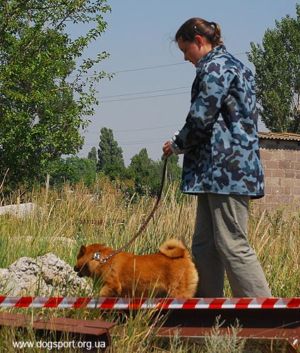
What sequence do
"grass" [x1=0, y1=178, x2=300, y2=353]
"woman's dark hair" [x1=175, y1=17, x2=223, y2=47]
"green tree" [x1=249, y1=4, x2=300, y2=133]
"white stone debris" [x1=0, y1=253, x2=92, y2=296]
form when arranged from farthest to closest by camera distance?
"green tree" [x1=249, y1=4, x2=300, y2=133], "white stone debris" [x1=0, y1=253, x2=92, y2=296], "woman's dark hair" [x1=175, y1=17, x2=223, y2=47], "grass" [x1=0, y1=178, x2=300, y2=353]

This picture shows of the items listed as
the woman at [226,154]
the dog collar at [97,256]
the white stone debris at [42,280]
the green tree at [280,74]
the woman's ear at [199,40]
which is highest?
the green tree at [280,74]

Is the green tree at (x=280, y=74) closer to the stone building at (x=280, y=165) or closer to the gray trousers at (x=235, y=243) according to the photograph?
the stone building at (x=280, y=165)

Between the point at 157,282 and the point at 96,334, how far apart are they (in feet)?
3.70

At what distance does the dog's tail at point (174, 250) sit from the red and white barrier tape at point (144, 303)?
485mm

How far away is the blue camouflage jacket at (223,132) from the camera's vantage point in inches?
193

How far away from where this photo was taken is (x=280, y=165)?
92.9 ft

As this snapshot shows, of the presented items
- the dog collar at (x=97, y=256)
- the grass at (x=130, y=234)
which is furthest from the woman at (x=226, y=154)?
the dog collar at (x=97, y=256)

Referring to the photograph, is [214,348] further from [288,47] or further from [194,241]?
[288,47]

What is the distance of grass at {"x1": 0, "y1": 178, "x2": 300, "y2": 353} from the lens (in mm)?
4562

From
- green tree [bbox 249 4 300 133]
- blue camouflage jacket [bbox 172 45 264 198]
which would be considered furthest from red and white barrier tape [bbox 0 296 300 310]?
green tree [bbox 249 4 300 133]

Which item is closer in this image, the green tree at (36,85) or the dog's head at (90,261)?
the dog's head at (90,261)

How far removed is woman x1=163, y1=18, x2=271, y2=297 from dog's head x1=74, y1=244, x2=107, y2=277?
883 mm

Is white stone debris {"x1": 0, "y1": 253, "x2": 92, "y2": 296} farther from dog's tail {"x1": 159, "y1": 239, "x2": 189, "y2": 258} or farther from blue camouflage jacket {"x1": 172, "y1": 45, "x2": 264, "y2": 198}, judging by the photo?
blue camouflage jacket {"x1": 172, "y1": 45, "x2": 264, "y2": 198}

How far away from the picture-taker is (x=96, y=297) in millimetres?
4902
